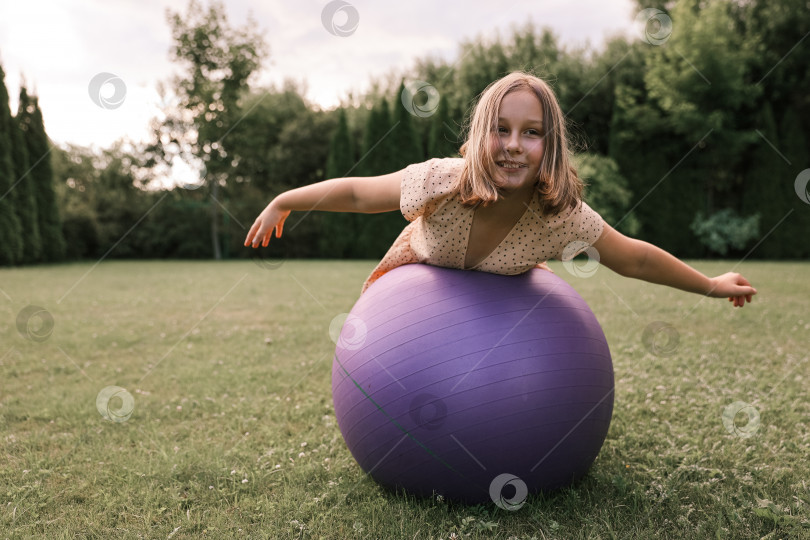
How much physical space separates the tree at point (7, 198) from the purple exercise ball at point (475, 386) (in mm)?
23574

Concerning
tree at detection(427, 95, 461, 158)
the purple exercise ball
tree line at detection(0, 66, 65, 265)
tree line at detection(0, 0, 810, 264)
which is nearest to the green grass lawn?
the purple exercise ball

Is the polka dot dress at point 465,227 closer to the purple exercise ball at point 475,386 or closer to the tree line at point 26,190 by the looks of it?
the purple exercise ball at point 475,386

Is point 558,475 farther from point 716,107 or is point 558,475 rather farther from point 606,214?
point 716,107

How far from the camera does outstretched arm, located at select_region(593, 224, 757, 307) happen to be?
10.7ft

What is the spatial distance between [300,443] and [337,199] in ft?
6.42

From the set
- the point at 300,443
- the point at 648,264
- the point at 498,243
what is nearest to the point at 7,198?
the point at 300,443

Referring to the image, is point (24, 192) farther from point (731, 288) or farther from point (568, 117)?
point (731, 288)

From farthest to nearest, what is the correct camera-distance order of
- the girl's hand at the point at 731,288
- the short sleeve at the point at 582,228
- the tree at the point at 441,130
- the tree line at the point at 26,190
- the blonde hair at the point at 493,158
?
the tree at the point at 441,130
the tree line at the point at 26,190
the girl's hand at the point at 731,288
the short sleeve at the point at 582,228
the blonde hair at the point at 493,158

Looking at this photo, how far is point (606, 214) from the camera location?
75.3 feet

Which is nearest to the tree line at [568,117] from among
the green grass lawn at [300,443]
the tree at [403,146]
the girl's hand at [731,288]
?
the tree at [403,146]

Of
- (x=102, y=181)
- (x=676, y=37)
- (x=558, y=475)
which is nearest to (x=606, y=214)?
(x=676, y=37)

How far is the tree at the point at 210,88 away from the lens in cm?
3244

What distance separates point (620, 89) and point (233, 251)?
2025cm

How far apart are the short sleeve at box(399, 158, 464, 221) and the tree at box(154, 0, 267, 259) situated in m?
29.5
